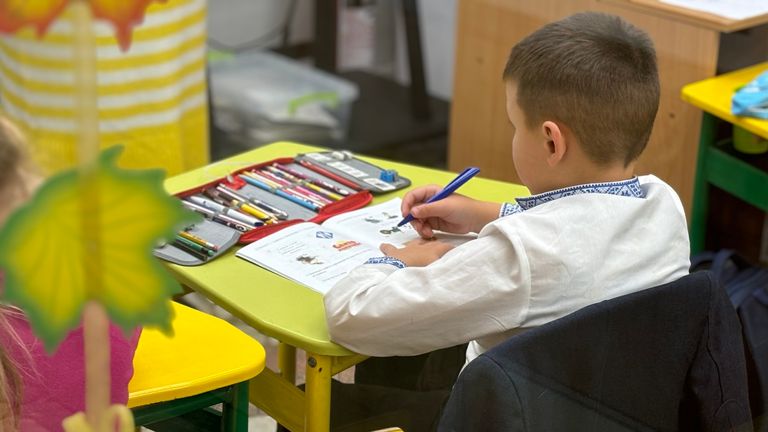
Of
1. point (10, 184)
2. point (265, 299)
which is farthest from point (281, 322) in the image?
point (10, 184)

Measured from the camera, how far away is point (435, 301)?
1178 millimetres

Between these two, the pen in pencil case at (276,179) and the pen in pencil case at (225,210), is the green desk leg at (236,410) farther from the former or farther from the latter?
the pen in pencil case at (276,179)

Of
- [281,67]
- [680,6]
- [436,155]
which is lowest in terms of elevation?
[436,155]

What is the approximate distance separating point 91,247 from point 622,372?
715 mm

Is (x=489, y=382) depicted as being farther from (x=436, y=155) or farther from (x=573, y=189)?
(x=436, y=155)

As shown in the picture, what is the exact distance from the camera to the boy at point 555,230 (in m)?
1.16

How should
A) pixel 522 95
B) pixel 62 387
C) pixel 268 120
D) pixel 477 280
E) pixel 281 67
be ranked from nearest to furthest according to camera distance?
1. pixel 62 387
2. pixel 477 280
3. pixel 522 95
4. pixel 268 120
5. pixel 281 67

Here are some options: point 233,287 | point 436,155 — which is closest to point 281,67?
point 436,155

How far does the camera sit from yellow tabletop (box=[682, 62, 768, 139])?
6.44ft

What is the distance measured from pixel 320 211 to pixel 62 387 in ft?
2.25

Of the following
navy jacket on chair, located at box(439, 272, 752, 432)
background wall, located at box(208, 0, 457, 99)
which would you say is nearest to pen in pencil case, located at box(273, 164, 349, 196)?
navy jacket on chair, located at box(439, 272, 752, 432)

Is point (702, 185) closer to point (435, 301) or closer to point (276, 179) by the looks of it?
point (276, 179)

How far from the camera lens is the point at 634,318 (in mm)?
1035

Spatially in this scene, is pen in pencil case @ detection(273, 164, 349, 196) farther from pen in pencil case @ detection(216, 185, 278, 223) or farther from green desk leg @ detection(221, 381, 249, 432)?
green desk leg @ detection(221, 381, 249, 432)
